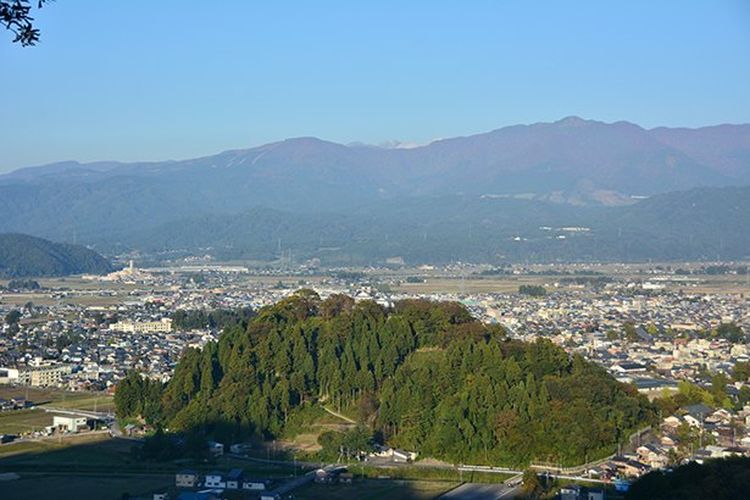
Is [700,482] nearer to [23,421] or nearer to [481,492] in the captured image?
[481,492]

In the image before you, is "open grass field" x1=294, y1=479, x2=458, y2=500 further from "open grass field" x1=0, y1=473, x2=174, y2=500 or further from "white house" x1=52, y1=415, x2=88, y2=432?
"white house" x1=52, y1=415, x2=88, y2=432

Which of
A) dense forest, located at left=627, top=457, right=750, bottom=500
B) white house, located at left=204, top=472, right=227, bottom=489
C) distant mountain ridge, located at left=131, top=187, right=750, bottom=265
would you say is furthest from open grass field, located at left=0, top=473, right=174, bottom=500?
distant mountain ridge, located at left=131, top=187, right=750, bottom=265

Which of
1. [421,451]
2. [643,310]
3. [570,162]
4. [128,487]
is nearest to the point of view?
[128,487]

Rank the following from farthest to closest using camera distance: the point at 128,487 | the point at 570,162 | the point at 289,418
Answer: the point at 570,162, the point at 289,418, the point at 128,487

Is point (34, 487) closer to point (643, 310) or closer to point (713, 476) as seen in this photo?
point (713, 476)

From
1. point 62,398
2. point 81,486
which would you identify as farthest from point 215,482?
point 62,398

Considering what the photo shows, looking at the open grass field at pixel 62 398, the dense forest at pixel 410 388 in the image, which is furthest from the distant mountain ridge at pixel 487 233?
the dense forest at pixel 410 388

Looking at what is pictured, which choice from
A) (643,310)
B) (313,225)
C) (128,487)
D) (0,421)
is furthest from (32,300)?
(313,225)

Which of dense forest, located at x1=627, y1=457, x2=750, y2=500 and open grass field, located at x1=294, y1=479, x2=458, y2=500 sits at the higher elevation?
dense forest, located at x1=627, y1=457, x2=750, y2=500
